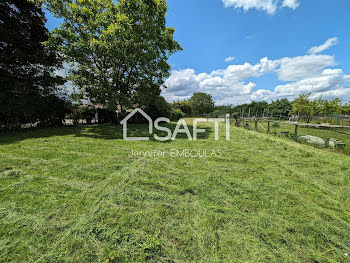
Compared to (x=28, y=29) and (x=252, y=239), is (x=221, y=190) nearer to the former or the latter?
(x=252, y=239)

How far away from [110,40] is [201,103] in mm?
35891

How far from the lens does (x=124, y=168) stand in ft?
10.5

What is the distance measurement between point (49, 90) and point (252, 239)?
11.9 metres

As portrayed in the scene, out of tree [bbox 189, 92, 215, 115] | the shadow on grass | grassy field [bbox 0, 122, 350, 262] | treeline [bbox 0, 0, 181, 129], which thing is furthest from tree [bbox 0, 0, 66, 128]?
tree [bbox 189, 92, 215, 115]

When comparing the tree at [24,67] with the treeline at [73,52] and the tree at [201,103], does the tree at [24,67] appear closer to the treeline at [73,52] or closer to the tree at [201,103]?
the treeline at [73,52]

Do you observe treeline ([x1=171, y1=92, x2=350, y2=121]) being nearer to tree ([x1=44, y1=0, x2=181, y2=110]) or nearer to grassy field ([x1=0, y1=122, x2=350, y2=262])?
grassy field ([x1=0, y1=122, x2=350, y2=262])

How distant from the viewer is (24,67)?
735 cm

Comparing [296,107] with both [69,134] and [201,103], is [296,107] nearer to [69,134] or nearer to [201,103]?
[201,103]

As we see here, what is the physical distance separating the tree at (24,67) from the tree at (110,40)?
1328 mm

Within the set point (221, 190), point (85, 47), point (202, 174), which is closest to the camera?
point (221, 190)

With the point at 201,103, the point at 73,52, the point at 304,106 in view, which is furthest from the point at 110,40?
the point at 201,103

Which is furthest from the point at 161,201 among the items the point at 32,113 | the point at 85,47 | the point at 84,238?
the point at 32,113

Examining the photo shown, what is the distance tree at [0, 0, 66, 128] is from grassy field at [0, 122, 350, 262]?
590cm

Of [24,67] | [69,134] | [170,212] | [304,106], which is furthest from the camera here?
[304,106]
